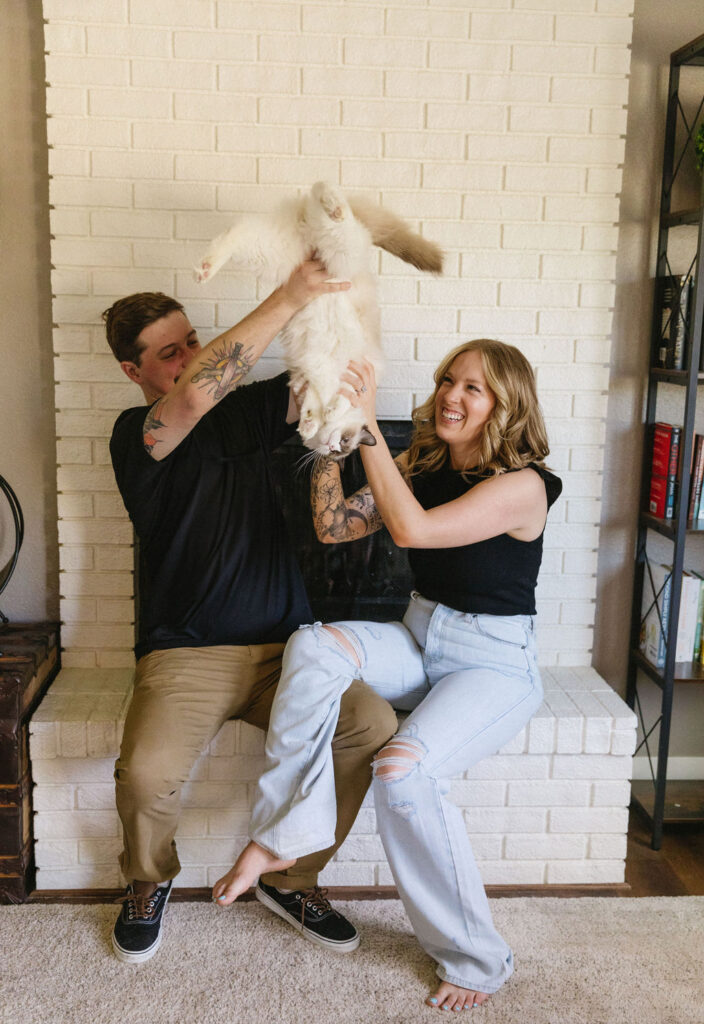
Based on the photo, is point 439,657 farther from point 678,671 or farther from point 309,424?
point 678,671

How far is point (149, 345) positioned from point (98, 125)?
0.64 metres

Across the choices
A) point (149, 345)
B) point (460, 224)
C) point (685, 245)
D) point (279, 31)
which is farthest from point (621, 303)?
point (149, 345)

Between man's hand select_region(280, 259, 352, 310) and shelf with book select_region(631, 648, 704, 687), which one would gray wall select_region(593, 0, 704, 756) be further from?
man's hand select_region(280, 259, 352, 310)

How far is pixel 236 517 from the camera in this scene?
82.8 inches

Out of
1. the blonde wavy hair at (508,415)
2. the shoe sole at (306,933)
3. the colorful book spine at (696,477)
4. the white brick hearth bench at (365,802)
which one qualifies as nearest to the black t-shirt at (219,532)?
the white brick hearth bench at (365,802)

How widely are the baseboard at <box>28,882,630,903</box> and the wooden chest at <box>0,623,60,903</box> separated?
2.7 inches

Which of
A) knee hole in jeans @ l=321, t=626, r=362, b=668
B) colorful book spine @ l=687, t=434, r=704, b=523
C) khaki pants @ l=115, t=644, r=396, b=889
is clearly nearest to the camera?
khaki pants @ l=115, t=644, r=396, b=889

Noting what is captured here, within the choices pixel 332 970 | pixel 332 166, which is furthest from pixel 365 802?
pixel 332 166

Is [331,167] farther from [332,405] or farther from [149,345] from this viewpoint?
[332,405]

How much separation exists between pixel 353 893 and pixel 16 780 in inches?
33.8

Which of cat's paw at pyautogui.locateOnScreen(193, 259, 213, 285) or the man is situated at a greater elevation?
cat's paw at pyautogui.locateOnScreen(193, 259, 213, 285)

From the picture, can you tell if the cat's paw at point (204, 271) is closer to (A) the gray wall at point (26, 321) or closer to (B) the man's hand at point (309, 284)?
(B) the man's hand at point (309, 284)

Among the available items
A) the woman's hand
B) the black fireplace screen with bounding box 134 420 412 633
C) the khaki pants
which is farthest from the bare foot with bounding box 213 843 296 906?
the woman's hand

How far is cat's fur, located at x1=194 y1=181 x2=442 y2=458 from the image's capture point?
1.62m
